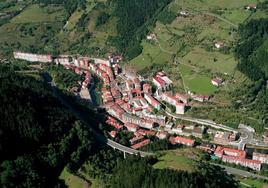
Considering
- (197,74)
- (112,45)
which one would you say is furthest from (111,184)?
(112,45)

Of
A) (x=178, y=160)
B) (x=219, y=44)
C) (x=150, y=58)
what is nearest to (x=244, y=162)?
(x=178, y=160)

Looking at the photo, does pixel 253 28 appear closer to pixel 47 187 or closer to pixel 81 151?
pixel 81 151

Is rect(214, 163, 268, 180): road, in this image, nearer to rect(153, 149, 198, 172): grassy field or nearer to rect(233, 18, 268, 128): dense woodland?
rect(153, 149, 198, 172): grassy field

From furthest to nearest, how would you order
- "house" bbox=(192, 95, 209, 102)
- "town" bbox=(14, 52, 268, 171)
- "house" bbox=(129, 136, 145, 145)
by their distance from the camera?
"house" bbox=(192, 95, 209, 102), "house" bbox=(129, 136, 145, 145), "town" bbox=(14, 52, 268, 171)

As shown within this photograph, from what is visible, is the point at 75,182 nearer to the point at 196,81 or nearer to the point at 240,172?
the point at 240,172

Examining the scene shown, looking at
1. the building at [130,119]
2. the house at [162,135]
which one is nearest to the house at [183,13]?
the building at [130,119]

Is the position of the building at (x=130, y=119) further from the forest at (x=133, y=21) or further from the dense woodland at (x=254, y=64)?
the forest at (x=133, y=21)

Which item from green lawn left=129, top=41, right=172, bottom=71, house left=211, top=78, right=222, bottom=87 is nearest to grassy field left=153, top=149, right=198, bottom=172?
house left=211, top=78, right=222, bottom=87
